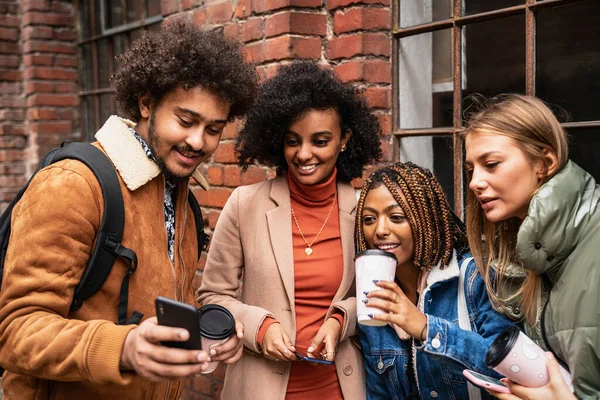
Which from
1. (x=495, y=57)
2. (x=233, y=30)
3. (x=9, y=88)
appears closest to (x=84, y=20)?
(x=9, y=88)

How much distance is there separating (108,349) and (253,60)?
5.63 feet

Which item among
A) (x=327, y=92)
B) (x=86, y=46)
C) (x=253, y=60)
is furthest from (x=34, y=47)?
(x=327, y=92)

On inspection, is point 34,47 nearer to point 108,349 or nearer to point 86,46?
point 86,46

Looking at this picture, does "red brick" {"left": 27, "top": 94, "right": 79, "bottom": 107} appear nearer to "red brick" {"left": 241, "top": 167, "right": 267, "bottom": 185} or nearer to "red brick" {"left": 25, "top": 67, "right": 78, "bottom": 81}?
"red brick" {"left": 25, "top": 67, "right": 78, "bottom": 81}

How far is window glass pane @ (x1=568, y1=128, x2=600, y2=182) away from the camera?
2053 mm

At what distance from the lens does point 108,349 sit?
141 cm

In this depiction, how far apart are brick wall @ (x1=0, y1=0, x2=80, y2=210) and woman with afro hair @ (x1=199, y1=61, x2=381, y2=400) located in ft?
9.06

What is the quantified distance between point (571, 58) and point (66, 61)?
377 cm

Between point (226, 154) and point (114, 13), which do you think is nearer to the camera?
point (226, 154)

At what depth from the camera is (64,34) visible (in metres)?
4.61

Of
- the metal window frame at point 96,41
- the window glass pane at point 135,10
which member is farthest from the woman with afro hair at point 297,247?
the metal window frame at point 96,41

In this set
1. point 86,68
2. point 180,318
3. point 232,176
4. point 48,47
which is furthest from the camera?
point 86,68

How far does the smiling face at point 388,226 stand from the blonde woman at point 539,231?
0.20m

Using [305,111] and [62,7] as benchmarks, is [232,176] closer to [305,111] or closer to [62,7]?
[305,111]
